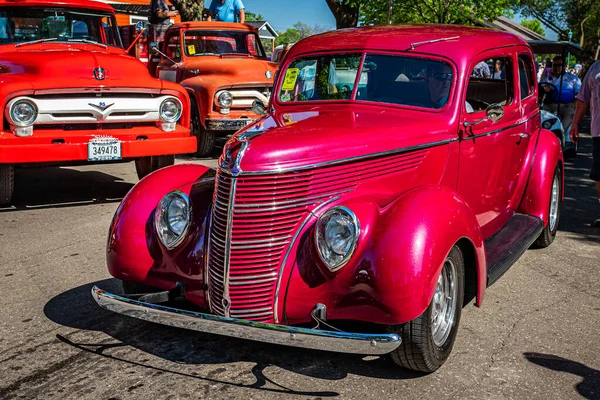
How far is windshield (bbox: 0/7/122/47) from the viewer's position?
303 inches

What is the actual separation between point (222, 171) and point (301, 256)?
605 millimetres

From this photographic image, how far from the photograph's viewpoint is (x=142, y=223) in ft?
13.1

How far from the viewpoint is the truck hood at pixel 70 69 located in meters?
6.74

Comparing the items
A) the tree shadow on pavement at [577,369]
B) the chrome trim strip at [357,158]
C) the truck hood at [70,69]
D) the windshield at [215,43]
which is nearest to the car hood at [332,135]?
the chrome trim strip at [357,158]

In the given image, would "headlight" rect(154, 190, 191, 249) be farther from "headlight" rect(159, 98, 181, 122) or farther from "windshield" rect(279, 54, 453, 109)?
"headlight" rect(159, 98, 181, 122)

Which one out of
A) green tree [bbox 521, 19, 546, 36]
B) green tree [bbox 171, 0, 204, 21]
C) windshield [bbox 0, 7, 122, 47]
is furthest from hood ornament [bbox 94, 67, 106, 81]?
green tree [bbox 521, 19, 546, 36]

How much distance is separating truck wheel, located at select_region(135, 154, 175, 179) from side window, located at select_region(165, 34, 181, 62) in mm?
3394

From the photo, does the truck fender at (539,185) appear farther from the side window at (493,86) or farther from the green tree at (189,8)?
the green tree at (189,8)

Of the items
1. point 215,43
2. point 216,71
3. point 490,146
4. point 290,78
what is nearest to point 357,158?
point 490,146

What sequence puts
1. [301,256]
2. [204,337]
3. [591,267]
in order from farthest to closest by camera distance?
[591,267], [204,337], [301,256]

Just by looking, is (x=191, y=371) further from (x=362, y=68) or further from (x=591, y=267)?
(x=591, y=267)

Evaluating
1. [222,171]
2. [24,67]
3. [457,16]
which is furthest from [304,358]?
[457,16]

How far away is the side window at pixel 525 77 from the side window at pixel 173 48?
6.67m

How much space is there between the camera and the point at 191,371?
141 inches
